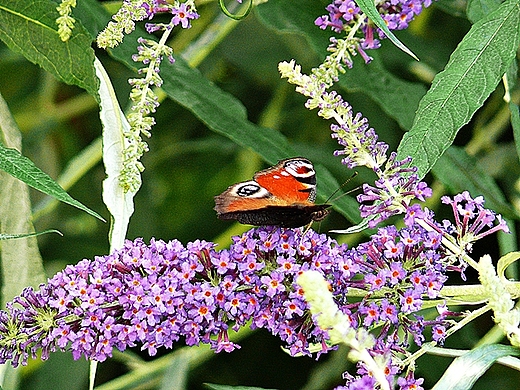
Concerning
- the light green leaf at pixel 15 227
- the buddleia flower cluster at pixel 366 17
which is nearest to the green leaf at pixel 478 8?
the buddleia flower cluster at pixel 366 17

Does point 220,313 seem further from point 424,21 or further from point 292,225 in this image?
point 424,21

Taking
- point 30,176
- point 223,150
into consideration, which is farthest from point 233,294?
point 223,150

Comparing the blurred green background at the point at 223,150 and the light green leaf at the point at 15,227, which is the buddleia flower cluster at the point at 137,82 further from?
the blurred green background at the point at 223,150

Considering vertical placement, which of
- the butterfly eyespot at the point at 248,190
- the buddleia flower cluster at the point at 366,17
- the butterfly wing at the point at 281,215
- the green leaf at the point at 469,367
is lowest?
the green leaf at the point at 469,367

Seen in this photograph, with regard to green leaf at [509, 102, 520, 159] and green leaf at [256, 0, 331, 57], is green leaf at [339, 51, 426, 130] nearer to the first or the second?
green leaf at [256, 0, 331, 57]

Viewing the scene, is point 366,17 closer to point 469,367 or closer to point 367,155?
point 367,155
